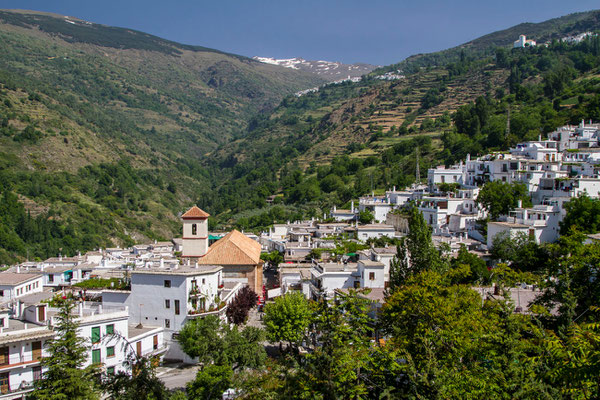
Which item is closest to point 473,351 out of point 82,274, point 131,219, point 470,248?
point 470,248

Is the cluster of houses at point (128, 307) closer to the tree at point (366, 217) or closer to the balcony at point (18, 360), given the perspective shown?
the balcony at point (18, 360)

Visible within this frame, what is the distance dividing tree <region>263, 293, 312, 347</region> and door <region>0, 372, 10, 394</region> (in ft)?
39.6

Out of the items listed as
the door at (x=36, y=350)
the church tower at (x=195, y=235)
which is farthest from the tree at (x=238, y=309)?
the door at (x=36, y=350)

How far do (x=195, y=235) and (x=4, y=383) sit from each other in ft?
63.3

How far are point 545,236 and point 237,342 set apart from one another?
26569mm

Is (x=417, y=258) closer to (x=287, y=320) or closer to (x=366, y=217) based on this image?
(x=287, y=320)

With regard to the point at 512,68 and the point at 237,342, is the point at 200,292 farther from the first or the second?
the point at 512,68

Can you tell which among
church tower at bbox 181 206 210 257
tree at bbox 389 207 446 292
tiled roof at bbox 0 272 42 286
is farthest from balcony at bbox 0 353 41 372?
church tower at bbox 181 206 210 257

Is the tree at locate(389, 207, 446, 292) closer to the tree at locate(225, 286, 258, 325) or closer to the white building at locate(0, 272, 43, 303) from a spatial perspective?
the tree at locate(225, 286, 258, 325)

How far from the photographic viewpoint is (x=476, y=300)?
22359mm

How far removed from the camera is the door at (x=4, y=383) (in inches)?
824

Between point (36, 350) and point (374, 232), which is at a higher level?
point (374, 232)

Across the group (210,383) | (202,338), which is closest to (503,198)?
(202,338)

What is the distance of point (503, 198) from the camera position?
44094mm
